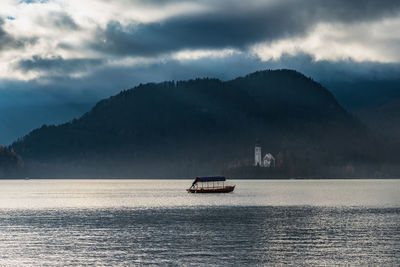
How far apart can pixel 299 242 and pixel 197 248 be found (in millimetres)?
15435

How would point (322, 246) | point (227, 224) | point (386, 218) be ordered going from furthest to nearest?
point (386, 218)
point (227, 224)
point (322, 246)

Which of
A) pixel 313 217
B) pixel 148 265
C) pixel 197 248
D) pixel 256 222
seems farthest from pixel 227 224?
pixel 148 265

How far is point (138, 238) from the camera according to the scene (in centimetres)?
9419

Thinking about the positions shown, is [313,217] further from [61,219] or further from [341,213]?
[61,219]

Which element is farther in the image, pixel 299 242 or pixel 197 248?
pixel 299 242

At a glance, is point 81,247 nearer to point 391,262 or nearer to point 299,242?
point 299,242

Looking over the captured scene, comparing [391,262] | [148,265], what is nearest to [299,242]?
[391,262]

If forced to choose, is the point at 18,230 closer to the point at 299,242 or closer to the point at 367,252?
the point at 299,242

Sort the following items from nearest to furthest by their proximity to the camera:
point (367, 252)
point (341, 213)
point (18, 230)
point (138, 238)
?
point (367, 252), point (138, 238), point (18, 230), point (341, 213)

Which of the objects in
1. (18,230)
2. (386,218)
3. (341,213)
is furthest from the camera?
(341,213)

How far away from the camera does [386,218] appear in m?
128

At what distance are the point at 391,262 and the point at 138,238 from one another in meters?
39.0

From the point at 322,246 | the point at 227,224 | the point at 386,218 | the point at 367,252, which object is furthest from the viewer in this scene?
the point at 386,218

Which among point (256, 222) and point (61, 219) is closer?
point (256, 222)
